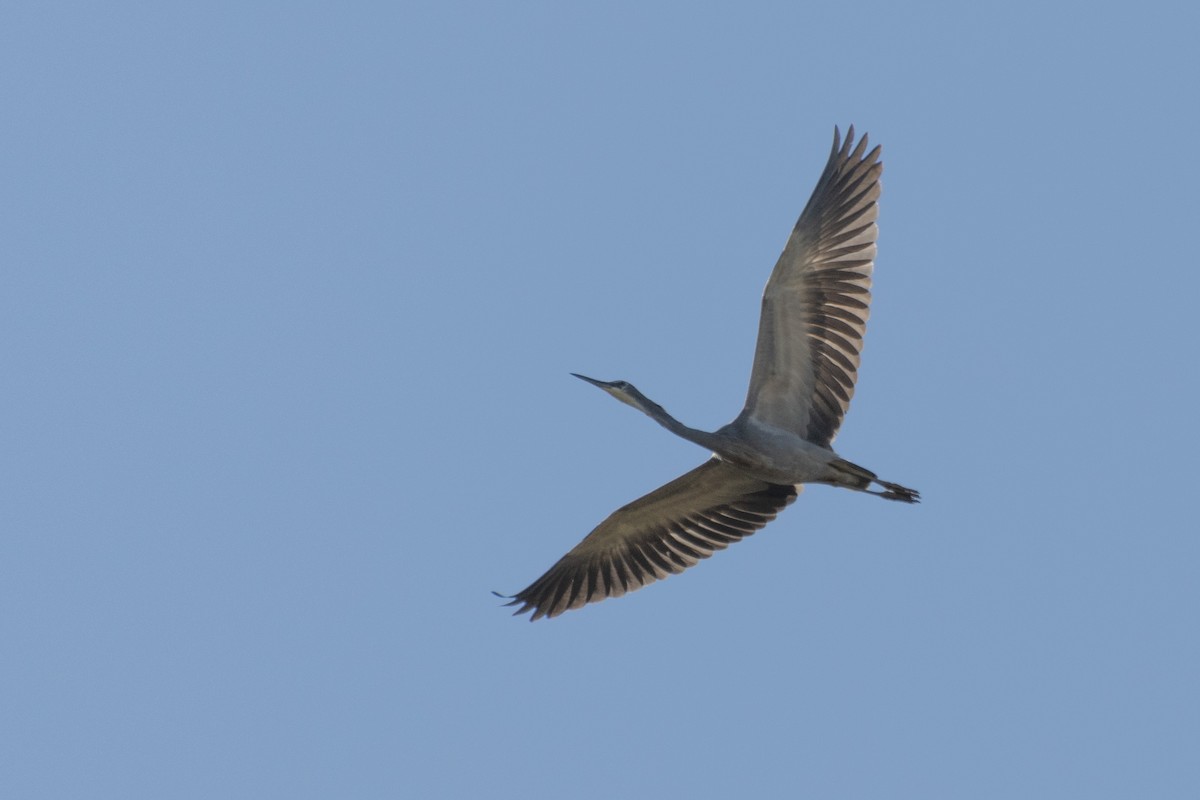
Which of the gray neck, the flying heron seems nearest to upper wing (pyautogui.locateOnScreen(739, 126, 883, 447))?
the flying heron

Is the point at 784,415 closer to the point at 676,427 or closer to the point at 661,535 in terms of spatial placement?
the point at 676,427

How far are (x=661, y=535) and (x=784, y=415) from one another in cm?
184

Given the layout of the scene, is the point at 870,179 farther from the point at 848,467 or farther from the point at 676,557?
the point at 676,557

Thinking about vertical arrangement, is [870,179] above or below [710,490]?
above

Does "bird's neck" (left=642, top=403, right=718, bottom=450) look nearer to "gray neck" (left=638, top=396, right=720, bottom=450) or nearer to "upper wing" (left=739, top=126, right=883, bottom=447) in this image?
"gray neck" (left=638, top=396, right=720, bottom=450)

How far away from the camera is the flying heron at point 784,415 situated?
13.6m

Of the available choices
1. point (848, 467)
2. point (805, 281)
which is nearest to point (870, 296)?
point (805, 281)

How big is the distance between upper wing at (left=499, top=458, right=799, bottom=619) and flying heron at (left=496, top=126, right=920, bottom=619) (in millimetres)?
12

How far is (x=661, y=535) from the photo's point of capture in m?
14.8

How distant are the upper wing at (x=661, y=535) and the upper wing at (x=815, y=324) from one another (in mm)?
779

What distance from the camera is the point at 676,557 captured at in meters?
14.6

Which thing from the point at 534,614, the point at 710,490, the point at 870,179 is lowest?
the point at 534,614

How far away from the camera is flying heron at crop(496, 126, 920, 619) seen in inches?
535

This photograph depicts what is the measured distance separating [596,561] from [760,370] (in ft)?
8.82
